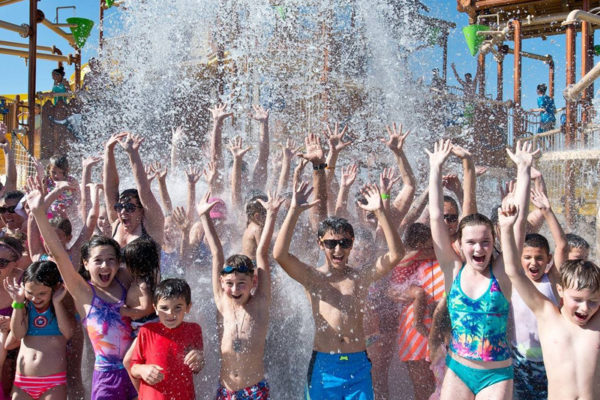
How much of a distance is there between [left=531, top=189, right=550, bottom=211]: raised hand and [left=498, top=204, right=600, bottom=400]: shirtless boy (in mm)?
707

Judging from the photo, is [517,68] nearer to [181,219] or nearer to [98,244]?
[181,219]

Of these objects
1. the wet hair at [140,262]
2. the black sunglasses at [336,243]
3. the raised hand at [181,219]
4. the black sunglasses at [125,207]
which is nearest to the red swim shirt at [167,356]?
the wet hair at [140,262]

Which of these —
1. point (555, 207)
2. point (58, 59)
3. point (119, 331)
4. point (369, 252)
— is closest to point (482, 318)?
point (369, 252)

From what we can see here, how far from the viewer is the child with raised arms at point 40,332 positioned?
338 centimetres

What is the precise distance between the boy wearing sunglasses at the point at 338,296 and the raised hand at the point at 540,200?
1.01 metres

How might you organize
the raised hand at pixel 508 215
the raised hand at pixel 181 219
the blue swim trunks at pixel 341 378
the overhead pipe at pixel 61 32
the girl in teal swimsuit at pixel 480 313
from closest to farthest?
the raised hand at pixel 508 215 → the girl in teal swimsuit at pixel 480 313 → the blue swim trunks at pixel 341 378 → the raised hand at pixel 181 219 → the overhead pipe at pixel 61 32

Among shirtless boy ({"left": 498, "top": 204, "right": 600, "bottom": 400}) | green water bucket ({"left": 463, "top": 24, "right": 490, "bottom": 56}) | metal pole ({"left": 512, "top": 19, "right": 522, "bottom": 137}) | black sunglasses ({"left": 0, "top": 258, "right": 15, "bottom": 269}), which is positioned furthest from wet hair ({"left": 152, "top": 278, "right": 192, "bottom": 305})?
green water bucket ({"left": 463, "top": 24, "right": 490, "bottom": 56})

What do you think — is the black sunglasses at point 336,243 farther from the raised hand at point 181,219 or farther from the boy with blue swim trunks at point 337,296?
the raised hand at point 181,219

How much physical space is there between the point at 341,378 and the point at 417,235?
1300 mm

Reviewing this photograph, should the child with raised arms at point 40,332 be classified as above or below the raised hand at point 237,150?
below

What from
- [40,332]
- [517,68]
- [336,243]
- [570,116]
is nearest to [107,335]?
[40,332]

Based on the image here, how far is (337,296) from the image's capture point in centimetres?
341

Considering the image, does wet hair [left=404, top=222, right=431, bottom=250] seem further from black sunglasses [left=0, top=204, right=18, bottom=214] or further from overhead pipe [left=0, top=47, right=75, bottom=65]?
overhead pipe [left=0, top=47, right=75, bottom=65]

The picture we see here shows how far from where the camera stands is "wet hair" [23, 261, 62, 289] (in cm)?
344
